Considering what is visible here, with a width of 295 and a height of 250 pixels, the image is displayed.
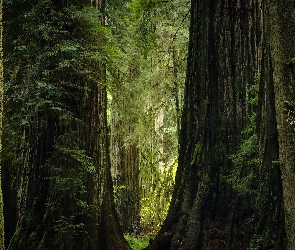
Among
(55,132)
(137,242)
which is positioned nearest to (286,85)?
(55,132)

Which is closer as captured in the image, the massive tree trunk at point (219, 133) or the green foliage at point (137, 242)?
the massive tree trunk at point (219, 133)

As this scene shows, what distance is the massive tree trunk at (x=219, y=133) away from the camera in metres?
4.79

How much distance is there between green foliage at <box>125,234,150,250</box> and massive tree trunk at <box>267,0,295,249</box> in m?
6.09

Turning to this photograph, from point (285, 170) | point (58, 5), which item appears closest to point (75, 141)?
point (58, 5)

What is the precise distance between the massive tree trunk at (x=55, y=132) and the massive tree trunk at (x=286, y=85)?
2.80 metres

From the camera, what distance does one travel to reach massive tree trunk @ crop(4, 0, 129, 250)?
5402 mm

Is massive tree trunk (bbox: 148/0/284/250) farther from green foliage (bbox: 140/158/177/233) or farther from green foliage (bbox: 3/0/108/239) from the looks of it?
green foliage (bbox: 140/158/177/233)

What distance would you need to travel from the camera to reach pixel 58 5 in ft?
20.0

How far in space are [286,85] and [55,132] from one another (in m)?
4.24

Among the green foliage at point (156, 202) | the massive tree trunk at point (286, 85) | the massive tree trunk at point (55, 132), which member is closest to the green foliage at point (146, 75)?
the green foliage at point (156, 202)

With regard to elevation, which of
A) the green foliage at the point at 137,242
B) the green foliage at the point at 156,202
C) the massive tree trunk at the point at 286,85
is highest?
the massive tree trunk at the point at 286,85

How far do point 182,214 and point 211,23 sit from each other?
2.82 m

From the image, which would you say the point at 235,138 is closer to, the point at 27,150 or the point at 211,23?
the point at 211,23

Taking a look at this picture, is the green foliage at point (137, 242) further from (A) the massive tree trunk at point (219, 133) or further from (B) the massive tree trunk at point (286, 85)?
(B) the massive tree trunk at point (286, 85)
